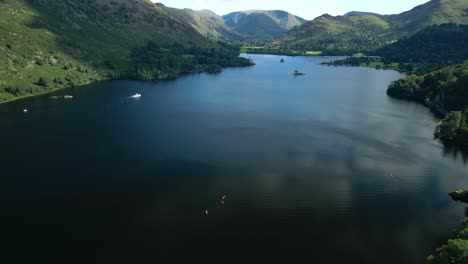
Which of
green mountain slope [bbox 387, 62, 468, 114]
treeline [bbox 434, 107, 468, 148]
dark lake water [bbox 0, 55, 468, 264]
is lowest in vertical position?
dark lake water [bbox 0, 55, 468, 264]

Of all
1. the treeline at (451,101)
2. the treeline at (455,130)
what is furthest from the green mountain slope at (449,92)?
the treeline at (455,130)

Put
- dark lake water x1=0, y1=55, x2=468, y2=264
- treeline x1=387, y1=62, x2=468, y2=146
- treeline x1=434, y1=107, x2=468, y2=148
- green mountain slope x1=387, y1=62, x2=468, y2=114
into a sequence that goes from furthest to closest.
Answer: green mountain slope x1=387, y1=62, x2=468, y2=114
treeline x1=387, y1=62, x2=468, y2=146
treeline x1=434, y1=107, x2=468, y2=148
dark lake water x1=0, y1=55, x2=468, y2=264

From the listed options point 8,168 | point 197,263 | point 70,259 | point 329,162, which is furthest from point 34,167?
point 329,162

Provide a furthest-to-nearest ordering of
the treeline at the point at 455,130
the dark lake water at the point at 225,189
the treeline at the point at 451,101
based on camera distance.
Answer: the treeline at the point at 451,101 < the treeline at the point at 455,130 < the dark lake water at the point at 225,189

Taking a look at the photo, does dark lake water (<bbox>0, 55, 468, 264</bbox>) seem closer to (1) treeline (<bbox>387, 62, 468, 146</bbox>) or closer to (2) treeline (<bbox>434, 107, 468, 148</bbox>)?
(2) treeline (<bbox>434, 107, 468, 148</bbox>)

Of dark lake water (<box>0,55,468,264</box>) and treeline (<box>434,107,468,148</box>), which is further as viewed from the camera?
treeline (<box>434,107,468,148</box>)

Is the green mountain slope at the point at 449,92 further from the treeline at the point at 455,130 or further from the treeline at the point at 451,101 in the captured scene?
the treeline at the point at 455,130

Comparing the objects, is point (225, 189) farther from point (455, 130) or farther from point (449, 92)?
point (449, 92)

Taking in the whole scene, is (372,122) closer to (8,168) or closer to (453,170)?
(453,170)

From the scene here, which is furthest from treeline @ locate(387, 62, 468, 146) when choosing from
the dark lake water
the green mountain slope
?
the dark lake water
